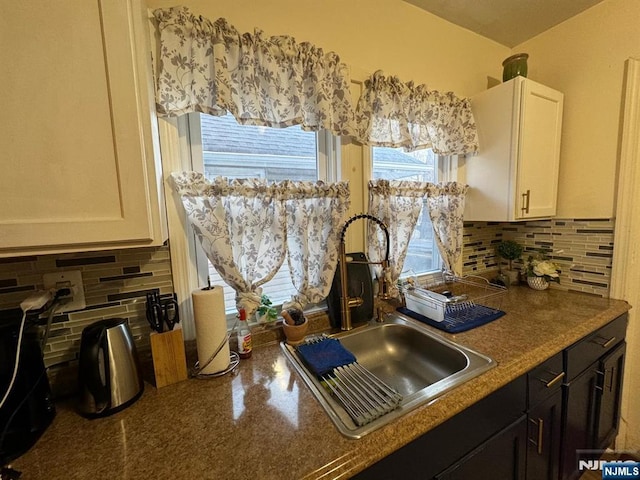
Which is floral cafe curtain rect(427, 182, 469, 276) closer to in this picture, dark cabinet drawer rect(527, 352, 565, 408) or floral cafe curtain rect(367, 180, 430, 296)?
floral cafe curtain rect(367, 180, 430, 296)

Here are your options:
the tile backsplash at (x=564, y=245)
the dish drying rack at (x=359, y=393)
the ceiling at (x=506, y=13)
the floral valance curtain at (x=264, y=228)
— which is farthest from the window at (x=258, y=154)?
the tile backsplash at (x=564, y=245)

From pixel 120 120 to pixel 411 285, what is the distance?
1.39 m

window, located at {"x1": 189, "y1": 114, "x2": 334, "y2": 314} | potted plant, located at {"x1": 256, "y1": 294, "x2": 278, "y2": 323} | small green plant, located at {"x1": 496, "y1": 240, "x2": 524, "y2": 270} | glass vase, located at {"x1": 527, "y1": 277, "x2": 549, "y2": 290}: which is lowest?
glass vase, located at {"x1": 527, "y1": 277, "x2": 549, "y2": 290}

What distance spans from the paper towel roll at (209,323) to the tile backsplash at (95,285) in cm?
19

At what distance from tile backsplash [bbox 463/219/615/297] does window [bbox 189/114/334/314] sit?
117 centimetres

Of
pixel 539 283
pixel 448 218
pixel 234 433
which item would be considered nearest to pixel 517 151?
pixel 448 218

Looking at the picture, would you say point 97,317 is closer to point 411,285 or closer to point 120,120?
point 120,120

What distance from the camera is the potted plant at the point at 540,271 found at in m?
1.63

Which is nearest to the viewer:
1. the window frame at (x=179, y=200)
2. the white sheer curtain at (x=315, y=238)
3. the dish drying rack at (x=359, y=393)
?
the dish drying rack at (x=359, y=393)

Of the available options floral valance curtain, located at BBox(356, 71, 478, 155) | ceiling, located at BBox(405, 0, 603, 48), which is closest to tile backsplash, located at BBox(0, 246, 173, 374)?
floral valance curtain, located at BBox(356, 71, 478, 155)

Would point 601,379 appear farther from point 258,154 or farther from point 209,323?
point 258,154

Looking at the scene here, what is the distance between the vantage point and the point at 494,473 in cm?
89

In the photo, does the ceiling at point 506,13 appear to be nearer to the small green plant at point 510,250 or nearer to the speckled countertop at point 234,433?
the small green plant at point 510,250

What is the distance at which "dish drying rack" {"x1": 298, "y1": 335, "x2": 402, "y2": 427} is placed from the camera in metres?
0.71
